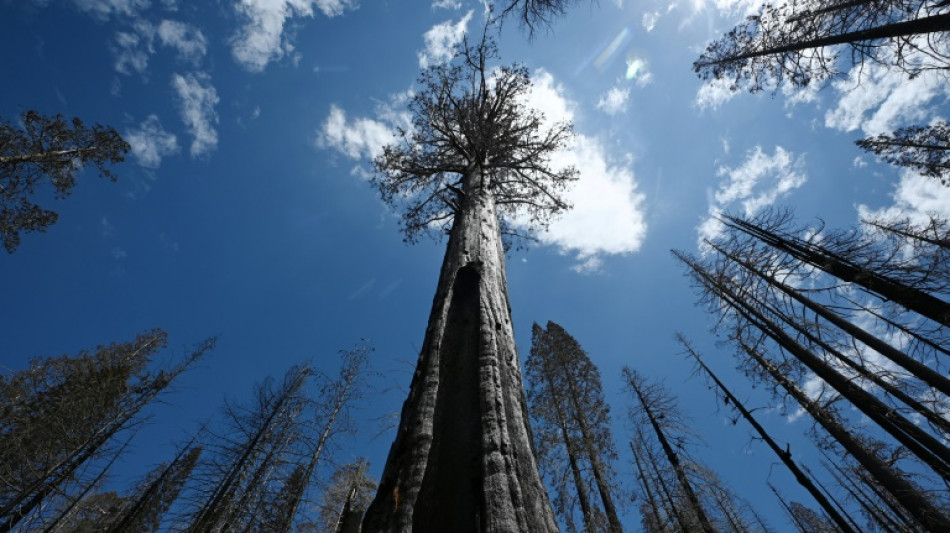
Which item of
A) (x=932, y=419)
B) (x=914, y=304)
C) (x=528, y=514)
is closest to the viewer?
(x=528, y=514)

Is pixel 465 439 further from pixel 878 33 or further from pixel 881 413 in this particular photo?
pixel 881 413

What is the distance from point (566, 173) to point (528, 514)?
25.3 feet

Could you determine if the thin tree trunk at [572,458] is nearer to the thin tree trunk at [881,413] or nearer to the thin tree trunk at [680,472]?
the thin tree trunk at [680,472]

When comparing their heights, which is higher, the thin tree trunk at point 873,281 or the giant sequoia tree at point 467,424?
the thin tree trunk at point 873,281

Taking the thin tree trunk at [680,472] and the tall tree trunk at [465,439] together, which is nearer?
the tall tree trunk at [465,439]

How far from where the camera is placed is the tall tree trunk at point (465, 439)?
1186 mm

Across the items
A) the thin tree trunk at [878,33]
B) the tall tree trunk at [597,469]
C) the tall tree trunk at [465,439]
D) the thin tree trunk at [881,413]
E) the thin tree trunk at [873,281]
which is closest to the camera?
the tall tree trunk at [465,439]

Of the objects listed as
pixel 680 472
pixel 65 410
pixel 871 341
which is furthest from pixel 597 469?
pixel 65 410

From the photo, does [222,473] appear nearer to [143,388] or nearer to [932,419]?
[143,388]

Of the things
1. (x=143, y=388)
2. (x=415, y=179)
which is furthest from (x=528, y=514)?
(x=143, y=388)

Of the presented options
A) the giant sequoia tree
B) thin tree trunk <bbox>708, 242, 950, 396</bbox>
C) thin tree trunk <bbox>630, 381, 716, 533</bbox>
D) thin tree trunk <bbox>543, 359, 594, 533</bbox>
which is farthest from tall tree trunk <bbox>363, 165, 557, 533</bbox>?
thin tree trunk <bbox>630, 381, 716, 533</bbox>

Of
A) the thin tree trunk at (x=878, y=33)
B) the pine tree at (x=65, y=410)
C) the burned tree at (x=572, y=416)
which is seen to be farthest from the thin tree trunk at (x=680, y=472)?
the pine tree at (x=65, y=410)

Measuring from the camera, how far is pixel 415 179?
798 cm

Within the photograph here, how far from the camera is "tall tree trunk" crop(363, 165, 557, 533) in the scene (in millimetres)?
1186
